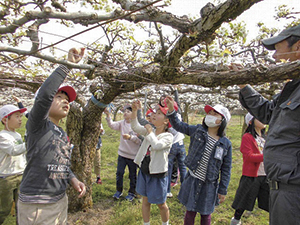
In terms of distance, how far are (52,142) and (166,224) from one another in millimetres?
1928

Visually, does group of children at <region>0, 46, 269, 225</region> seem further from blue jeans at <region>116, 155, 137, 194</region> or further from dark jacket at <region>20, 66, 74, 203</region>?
blue jeans at <region>116, 155, 137, 194</region>

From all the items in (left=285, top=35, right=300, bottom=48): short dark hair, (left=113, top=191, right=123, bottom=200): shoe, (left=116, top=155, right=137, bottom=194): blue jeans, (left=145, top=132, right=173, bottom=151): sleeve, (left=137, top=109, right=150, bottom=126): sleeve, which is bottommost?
(left=113, top=191, right=123, bottom=200): shoe

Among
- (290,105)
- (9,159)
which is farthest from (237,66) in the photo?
(9,159)

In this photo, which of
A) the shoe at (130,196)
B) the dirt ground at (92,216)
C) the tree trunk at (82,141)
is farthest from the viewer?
the shoe at (130,196)

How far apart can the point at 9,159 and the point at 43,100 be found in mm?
1773

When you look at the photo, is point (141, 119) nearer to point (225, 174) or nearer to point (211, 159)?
point (211, 159)

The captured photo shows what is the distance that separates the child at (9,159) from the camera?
2.56 meters

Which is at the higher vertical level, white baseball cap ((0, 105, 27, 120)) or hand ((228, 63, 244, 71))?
hand ((228, 63, 244, 71))

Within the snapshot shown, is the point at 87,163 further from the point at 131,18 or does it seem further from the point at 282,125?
the point at 282,125

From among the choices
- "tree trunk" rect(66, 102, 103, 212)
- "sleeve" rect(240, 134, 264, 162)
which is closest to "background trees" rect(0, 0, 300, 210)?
"tree trunk" rect(66, 102, 103, 212)

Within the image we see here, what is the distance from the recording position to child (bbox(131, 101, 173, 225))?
8.70 feet

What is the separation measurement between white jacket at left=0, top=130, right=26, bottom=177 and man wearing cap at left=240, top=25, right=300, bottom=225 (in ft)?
8.69

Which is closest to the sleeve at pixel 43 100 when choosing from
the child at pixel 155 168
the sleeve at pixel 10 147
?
the sleeve at pixel 10 147

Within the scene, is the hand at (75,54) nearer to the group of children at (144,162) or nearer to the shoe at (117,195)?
the group of children at (144,162)
